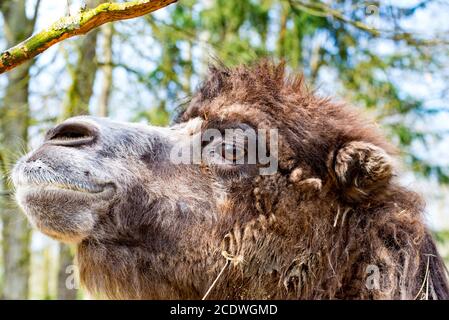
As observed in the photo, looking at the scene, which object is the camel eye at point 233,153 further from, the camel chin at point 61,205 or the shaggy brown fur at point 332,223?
the camel chin at point 61,205

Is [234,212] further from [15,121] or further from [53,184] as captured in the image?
[15,121]

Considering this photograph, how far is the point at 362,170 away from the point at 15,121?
606 cm

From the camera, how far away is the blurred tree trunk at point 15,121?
8932 millimetres

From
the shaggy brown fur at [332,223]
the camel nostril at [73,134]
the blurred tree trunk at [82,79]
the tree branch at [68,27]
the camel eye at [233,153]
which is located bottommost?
the shaggy brown fur at [332,223]

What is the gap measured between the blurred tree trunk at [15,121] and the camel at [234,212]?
4.70 metres

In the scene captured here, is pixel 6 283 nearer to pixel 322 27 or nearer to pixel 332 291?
pixel 332 291

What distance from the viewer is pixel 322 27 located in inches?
488

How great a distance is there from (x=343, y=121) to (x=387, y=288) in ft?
4.47

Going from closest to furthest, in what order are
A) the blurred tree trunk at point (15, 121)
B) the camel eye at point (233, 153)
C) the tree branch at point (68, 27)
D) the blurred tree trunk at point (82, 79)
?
the tree branch at point (68, 27), the camel eye at point (233, 153), the blurred tree trunk at point (82, 79), the blurred tree trunk at point (15, 121)

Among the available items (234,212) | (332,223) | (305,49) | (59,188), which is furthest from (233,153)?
(305,49)

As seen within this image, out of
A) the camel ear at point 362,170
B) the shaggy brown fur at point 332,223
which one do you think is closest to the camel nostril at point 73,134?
the shaggy brown fur at point 332,223

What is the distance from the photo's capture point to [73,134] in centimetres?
438

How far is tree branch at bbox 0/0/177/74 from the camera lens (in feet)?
11.9

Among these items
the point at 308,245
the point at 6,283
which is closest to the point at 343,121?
the point at 308,245
